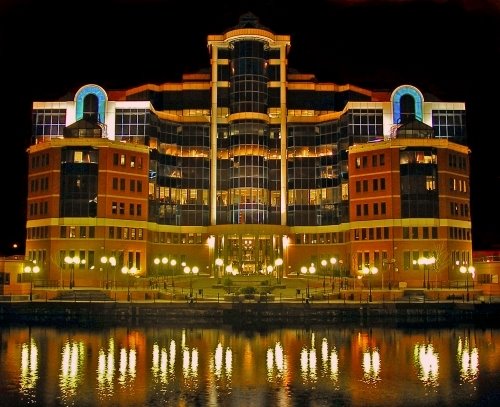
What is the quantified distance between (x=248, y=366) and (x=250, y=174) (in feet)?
200

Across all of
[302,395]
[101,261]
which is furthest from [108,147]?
[302,395]

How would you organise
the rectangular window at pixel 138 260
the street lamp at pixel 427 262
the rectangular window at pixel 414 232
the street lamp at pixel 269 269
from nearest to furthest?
the street lamp at pixel 427 262
the rectangular window at pixel 414 232
the rectangular window at pixel 138 260
the street lamp at pixel 269 269

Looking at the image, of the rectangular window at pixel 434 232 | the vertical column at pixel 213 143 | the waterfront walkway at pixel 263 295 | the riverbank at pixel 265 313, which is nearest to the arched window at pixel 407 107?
the rectangular window at pixel 434 232

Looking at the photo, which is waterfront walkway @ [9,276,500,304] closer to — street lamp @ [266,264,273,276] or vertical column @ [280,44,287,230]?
street lamp @ [266,264,273,276]

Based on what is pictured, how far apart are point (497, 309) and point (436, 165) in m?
29.4

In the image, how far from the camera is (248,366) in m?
48.2

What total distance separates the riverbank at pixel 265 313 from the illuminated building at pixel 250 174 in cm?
1959

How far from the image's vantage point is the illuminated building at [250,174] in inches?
3745

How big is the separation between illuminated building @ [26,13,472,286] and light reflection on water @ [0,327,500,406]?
2856 centimetres

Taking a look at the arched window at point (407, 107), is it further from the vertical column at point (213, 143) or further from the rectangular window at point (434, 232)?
the vertical column at point (213, 143)

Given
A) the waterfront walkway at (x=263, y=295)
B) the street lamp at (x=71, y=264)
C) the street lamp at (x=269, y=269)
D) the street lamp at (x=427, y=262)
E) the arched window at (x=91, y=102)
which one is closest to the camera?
the waterfront walkway at (x=263, y=295)

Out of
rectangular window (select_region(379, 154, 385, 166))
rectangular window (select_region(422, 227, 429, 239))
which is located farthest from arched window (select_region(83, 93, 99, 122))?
rectangular window (select_region(422, 227, 429, 239))

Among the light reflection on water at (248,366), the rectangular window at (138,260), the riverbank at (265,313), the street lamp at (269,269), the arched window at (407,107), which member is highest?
the arched window at (407,107)

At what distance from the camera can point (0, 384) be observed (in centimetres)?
4147
